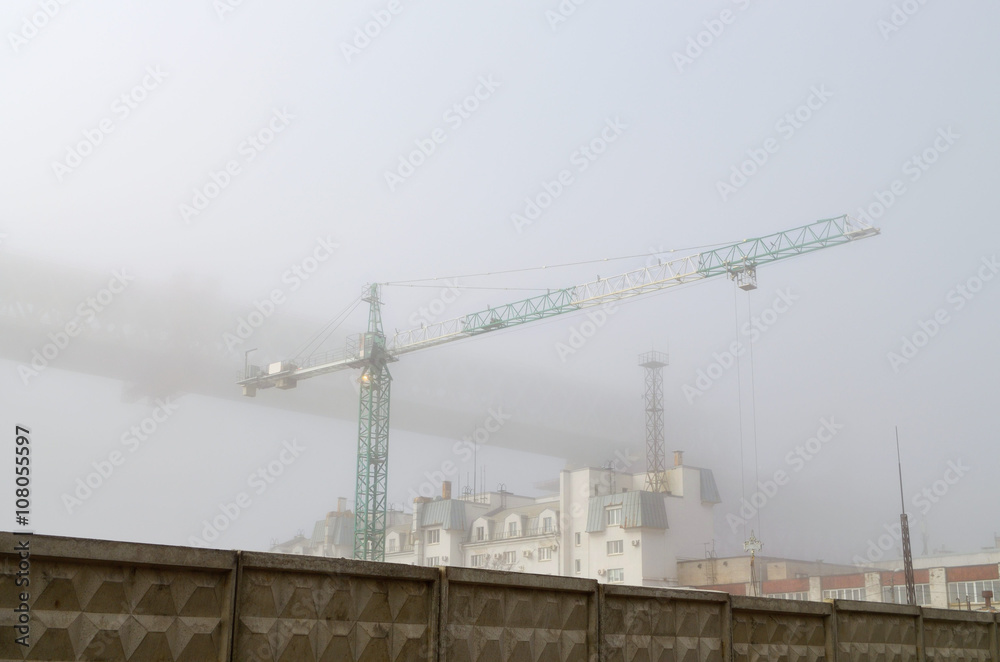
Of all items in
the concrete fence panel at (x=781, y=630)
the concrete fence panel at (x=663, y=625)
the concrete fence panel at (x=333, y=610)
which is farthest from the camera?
the concrete fence panel at (x=781, y=630)

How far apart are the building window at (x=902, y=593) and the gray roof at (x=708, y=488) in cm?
2226

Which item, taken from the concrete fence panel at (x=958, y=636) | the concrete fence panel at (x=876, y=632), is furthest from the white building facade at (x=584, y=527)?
the concrete fence panel at (x=876, y=632)

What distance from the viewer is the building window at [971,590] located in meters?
45.8

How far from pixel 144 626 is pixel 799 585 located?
183ft

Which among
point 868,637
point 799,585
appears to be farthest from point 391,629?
point 799,585

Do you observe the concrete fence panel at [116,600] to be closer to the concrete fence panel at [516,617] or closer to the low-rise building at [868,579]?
the concrete fence panel at [516,617]

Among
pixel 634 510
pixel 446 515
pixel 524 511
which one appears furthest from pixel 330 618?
pixel 446 515

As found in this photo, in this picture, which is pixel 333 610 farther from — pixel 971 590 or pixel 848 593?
pixel 848 593

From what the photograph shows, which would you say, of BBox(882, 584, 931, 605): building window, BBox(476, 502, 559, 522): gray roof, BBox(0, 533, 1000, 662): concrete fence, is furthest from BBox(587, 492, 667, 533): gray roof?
BBox(0, 533, 1000, 662): concrete fence

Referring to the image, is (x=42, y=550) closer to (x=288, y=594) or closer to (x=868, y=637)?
(x=288, y=594)

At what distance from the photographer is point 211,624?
207 inches

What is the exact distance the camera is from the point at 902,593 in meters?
49.4

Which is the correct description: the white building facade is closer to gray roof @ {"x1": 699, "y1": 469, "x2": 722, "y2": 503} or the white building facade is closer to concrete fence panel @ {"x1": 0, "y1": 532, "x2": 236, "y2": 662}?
gray roof @ {"x1": 699, "y1": 469, "x2": 722, "y2": 503}

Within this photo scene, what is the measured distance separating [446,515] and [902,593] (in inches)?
1454
